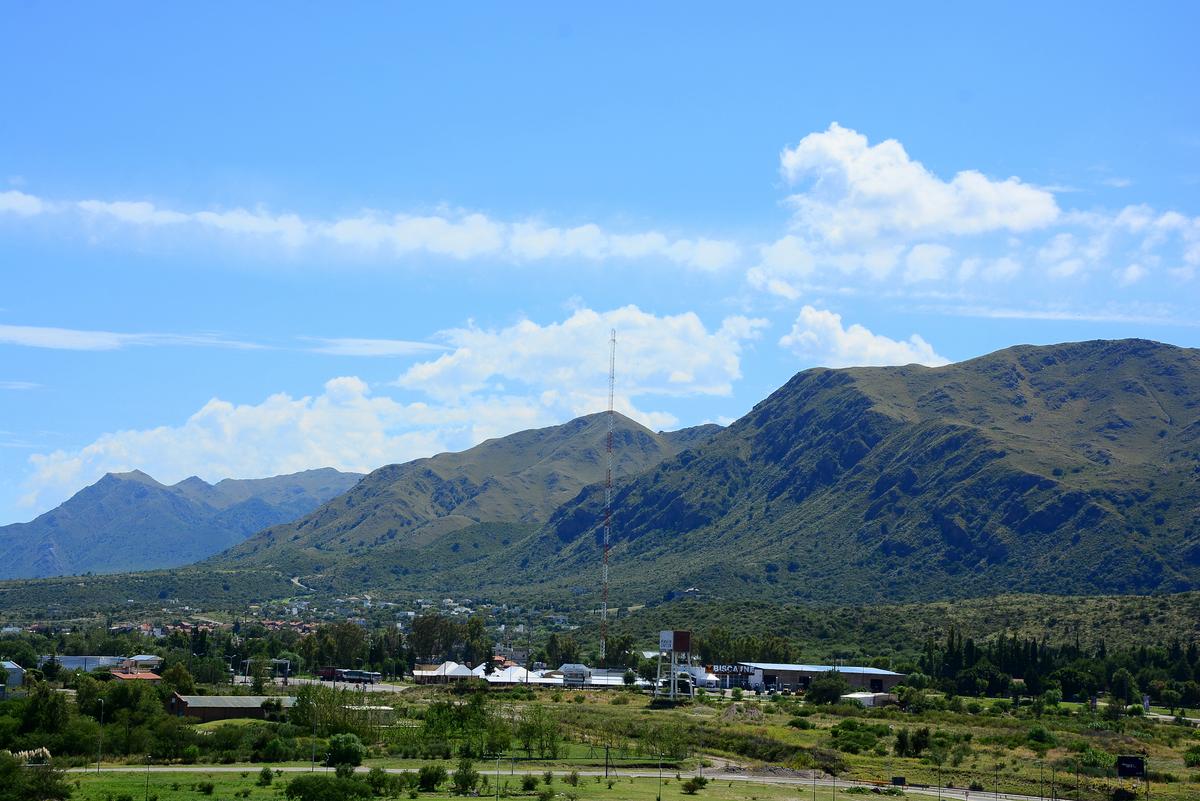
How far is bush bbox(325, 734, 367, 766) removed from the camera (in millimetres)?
67812

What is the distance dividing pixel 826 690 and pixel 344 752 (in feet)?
204

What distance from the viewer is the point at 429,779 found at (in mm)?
59312

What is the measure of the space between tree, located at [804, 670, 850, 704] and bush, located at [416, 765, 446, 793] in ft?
213

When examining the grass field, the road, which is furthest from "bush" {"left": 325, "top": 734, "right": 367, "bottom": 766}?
the grass field

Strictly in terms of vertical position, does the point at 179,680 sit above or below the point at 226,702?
above

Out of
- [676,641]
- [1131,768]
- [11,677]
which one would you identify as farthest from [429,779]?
[11,677]

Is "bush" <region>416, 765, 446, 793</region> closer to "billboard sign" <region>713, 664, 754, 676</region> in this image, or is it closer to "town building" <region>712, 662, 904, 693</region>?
"town building" <region>712, 662, 904, 693</region>

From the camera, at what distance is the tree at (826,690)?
391ft

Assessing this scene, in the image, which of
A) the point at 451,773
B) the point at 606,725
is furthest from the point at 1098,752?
the point at 451,773

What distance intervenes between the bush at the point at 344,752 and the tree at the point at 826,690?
195 feet

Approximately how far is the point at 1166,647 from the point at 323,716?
9512cm

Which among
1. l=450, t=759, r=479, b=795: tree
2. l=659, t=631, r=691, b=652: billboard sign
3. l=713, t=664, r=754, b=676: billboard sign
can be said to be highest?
l=659, t=631, r=691, b=652: billboard sign

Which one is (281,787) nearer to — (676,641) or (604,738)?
(604,738)

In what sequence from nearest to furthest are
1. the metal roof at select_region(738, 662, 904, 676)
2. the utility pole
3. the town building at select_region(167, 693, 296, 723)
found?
1. the utility pole
2. the town building at select_region(167, 693, 296, 723)
3. the metal roof at select_region(738, 662, 904, 676)
